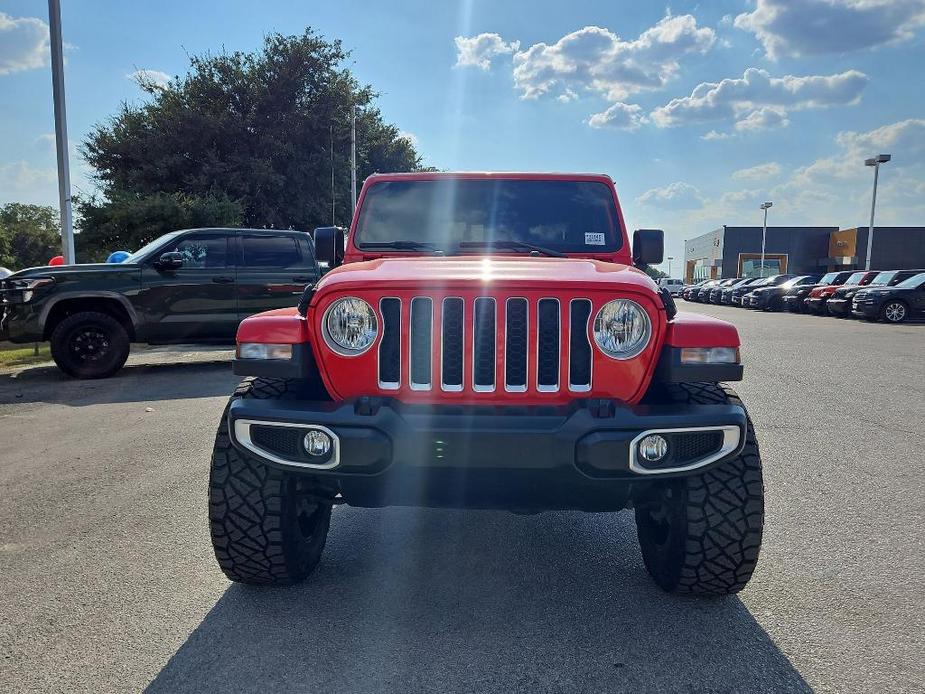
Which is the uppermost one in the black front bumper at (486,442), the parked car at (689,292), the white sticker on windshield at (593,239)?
the white sticker on windshield at (593,239)

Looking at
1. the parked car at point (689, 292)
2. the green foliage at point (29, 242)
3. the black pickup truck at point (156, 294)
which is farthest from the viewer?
the green foliage at point (29, 242)

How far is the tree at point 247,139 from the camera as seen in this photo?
65.8ft

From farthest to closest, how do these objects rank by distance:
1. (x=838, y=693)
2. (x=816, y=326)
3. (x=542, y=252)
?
(x=816, y=326) → (x=542, y=252) → (x=838, y=693)

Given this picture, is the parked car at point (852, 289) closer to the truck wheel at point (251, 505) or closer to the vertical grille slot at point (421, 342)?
the vertical grille slot at point (421, 342)

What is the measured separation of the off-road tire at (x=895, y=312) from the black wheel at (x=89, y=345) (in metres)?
20.0

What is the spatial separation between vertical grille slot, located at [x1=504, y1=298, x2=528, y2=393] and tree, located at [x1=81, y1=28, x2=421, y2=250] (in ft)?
61.1

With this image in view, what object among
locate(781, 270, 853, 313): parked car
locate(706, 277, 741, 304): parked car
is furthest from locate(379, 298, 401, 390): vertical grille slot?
locate(706, 277, 741, 304): parked car

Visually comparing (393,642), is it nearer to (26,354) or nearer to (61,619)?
(61,619)

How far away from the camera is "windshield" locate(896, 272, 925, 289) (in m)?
19.6

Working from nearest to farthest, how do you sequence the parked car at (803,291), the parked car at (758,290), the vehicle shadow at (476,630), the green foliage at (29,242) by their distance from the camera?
the vehicle shadow at (476,630), the parked car at (803,291), the parked car at (758,290), the green foliage at (29,242)

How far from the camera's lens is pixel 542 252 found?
3680 millimetres

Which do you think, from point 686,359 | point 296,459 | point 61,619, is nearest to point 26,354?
point 61,619

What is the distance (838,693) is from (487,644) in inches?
45.2

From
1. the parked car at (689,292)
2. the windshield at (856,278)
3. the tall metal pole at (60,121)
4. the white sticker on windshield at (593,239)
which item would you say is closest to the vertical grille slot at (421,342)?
the white sticker on windshield at (593,239)
